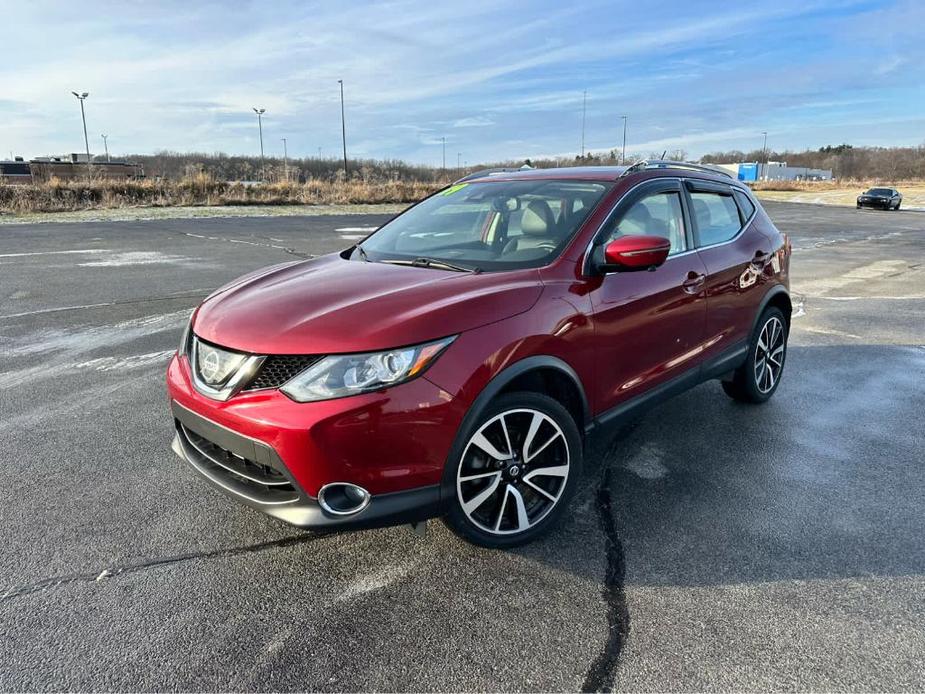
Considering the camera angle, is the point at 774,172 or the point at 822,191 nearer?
the point at 822,191

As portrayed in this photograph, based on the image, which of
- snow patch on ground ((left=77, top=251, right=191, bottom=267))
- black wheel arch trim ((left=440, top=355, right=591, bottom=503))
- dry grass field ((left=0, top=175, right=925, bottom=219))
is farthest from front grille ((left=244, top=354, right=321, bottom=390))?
dry grass field ((left=0, top=175, right=925, bottom=219))

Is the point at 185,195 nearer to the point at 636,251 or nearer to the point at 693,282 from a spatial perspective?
the point at 693,282

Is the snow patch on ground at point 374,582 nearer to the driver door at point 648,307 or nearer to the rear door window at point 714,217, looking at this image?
the driver door at point 648,307

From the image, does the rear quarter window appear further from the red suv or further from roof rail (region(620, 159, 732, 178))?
the red suv

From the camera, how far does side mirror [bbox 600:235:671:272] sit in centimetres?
309

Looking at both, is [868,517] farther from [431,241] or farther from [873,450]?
[431,241]

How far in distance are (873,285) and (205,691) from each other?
1201cm

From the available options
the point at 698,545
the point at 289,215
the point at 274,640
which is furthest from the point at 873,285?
the point at 289,215

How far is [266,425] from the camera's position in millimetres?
2436

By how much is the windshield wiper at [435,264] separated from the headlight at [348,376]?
837 mm

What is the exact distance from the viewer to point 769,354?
4961 millimetres

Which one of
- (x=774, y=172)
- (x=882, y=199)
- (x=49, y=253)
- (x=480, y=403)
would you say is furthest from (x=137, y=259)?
(x=774, y=172)

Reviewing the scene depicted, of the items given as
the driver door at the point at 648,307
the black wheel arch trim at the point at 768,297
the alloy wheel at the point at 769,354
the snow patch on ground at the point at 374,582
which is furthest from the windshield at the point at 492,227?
the alloy wheel at the point at 769,354

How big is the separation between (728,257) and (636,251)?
1.56 metres
